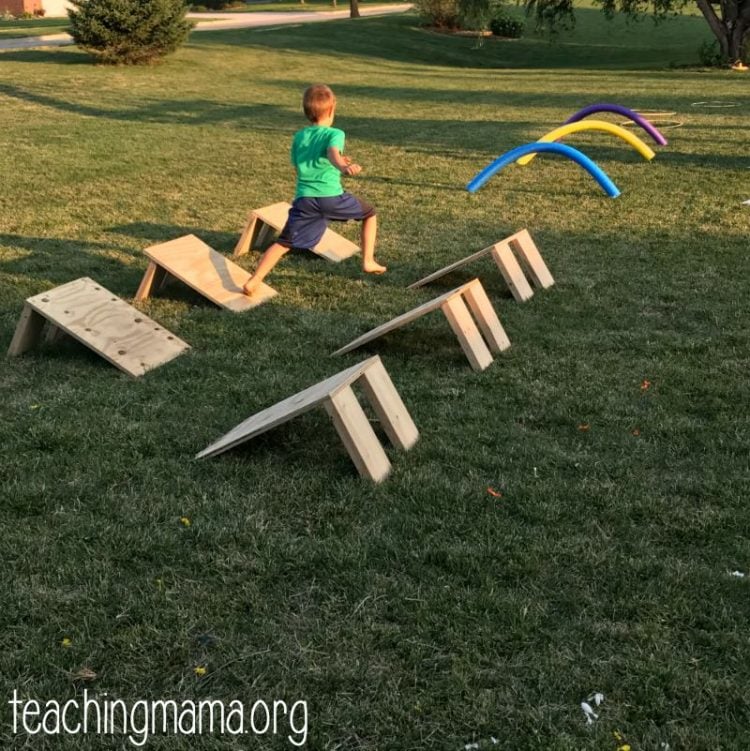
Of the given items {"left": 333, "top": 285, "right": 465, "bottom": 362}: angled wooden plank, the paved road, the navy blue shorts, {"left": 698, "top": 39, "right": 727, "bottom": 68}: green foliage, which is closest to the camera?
{"left": 333, "top": 285, "right": 465, "bottom": 362}: angled wooden plank

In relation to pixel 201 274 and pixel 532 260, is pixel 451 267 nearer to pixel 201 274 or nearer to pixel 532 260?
pixel 532 260

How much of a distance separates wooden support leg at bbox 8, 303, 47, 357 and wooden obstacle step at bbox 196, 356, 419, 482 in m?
2.04

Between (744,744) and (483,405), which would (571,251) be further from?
(744,744)

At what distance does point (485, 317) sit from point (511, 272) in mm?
1182

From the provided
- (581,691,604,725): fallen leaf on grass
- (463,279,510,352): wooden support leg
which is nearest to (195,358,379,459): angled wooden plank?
(463,279,510,352): wooden support leg

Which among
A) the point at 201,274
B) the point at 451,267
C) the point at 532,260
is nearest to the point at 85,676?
the point at 201,274

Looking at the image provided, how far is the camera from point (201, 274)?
21.3 ft

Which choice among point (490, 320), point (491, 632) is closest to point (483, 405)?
point (490, 320)

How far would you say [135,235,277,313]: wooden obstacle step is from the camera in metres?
6.33

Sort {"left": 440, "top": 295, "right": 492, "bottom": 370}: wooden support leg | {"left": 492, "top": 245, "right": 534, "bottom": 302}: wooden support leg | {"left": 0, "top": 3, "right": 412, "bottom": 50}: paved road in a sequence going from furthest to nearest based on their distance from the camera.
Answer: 1. {"left": 0, "top": 3, "right": 412, "bottom": 50}: paved road
2. {"left": 492, "top": 245, "right": 534, "bottom": 302}: wooden support leg
3. {"left": 440, "top": 295, "right": 492, "bottom": 370}: wooden support leg

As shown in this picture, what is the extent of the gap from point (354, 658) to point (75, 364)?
3.41 m

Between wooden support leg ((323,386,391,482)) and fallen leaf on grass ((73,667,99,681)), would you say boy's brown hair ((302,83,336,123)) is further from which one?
fallen leaf on grass ((73,667,99,681))

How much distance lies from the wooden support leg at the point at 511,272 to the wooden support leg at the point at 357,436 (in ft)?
9.82

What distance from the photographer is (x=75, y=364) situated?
536 cm
